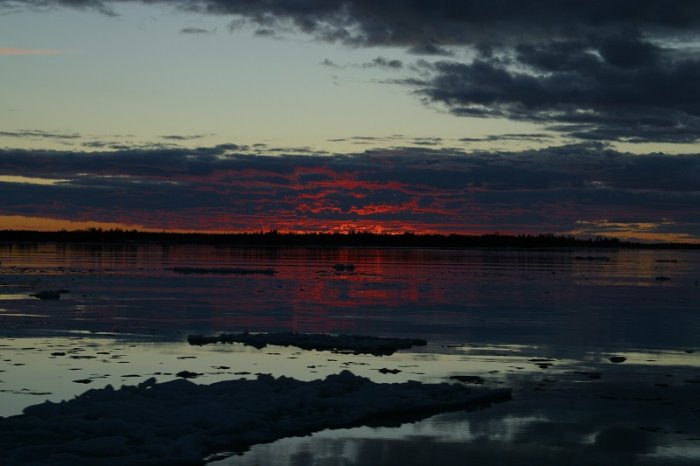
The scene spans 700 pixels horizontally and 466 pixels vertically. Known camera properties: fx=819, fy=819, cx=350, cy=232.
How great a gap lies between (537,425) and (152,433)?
17.9 feet

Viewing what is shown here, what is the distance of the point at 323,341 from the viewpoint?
768 inches

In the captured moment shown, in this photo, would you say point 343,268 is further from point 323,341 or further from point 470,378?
point 470,378

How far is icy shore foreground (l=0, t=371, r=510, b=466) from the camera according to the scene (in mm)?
10211

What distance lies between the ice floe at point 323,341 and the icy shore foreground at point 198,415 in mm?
4717

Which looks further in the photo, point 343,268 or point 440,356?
point 343,268

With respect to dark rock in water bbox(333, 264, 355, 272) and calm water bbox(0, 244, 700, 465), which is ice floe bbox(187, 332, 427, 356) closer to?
calm water bbox(0, 244, 700, 465)

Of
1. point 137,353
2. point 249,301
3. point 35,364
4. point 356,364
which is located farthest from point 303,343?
point 249,301

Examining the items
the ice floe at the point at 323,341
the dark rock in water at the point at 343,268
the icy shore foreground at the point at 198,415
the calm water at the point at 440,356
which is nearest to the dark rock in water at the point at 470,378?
the calm water at the point at 440,356

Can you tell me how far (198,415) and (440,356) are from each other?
779 cm

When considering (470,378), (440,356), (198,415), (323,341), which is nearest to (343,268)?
(323,341)

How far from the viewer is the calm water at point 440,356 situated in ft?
35.9

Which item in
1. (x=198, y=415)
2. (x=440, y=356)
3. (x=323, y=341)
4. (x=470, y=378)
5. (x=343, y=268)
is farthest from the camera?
(x=343, y=268)

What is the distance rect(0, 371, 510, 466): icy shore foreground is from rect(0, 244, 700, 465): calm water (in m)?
0.52

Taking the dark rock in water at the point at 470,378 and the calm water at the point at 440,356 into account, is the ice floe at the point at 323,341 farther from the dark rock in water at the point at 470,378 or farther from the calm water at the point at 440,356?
the dark rock in water at the point at 470,378
